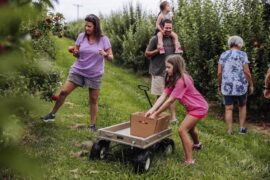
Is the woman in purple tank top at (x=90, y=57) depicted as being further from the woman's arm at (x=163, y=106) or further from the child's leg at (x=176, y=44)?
the woman's arm at (x=163, y=106)

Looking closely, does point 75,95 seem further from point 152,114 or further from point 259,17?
point 152,114

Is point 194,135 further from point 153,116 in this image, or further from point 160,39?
point 160,39

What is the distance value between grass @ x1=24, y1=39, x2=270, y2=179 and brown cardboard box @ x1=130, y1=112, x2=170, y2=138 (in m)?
0.37

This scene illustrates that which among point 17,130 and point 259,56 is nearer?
point 17,130

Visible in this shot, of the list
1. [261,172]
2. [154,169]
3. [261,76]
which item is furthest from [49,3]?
[261,76]

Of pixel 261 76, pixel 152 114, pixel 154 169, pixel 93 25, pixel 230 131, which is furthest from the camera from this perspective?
pixel 261 76

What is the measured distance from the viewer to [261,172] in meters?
5.45

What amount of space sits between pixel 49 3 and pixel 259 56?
27.6 feet

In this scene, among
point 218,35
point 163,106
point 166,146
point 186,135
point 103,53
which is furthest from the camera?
point 218,35

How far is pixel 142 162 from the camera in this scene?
4.86 metres

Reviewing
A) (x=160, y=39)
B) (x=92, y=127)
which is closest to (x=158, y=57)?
(x=160, y=39)

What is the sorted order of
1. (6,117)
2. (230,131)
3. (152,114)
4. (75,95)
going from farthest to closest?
(75,95)
(230,131)
(152,114)
(6,117)

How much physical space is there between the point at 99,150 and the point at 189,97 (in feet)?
A: 4.11

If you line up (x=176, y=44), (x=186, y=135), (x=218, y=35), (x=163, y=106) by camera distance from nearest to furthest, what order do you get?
1. (x=163, y=106)
2. (x=186, y=135)
3. (x=176, y=44)
4. (x=218, y=35)
